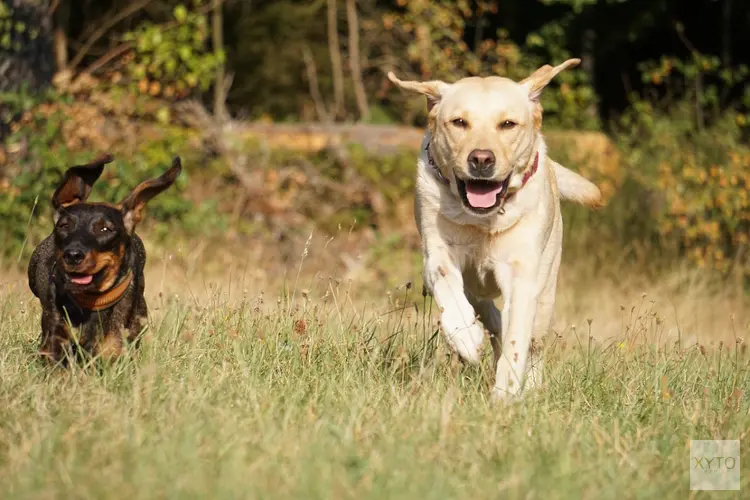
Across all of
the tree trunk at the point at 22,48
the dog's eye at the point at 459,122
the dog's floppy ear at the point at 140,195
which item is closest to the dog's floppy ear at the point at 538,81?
the dog's eye at the point at 459,122

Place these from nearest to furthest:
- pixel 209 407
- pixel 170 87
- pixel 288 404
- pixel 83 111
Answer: pixel 209 407 → pixel 288 404 → pixel 83 111 → pixel 170 87

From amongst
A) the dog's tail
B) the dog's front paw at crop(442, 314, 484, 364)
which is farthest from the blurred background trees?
the dog's front paw at crop(442, 314, 484, 364)

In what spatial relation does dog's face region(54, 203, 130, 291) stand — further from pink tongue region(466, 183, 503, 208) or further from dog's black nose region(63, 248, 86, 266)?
pink tongue region(466, 183, 503, 208)

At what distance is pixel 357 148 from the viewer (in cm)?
1198

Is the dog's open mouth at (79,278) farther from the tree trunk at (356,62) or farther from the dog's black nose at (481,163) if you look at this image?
the tree trunk at (356,62)

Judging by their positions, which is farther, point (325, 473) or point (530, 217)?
point (530, 217)

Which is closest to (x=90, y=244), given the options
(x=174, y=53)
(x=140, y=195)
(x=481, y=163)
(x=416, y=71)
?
(x=140, y=195)

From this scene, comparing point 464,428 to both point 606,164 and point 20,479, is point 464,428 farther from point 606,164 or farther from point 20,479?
point 606,164

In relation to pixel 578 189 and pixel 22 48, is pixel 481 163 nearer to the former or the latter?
pixel 578 189

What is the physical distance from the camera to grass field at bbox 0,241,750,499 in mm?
3375

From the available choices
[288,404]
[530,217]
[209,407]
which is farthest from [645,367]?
[209,407]

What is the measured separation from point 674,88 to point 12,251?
10.1 m

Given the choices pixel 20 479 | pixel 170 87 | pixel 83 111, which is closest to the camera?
pixel 20 479

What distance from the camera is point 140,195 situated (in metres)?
4.60
